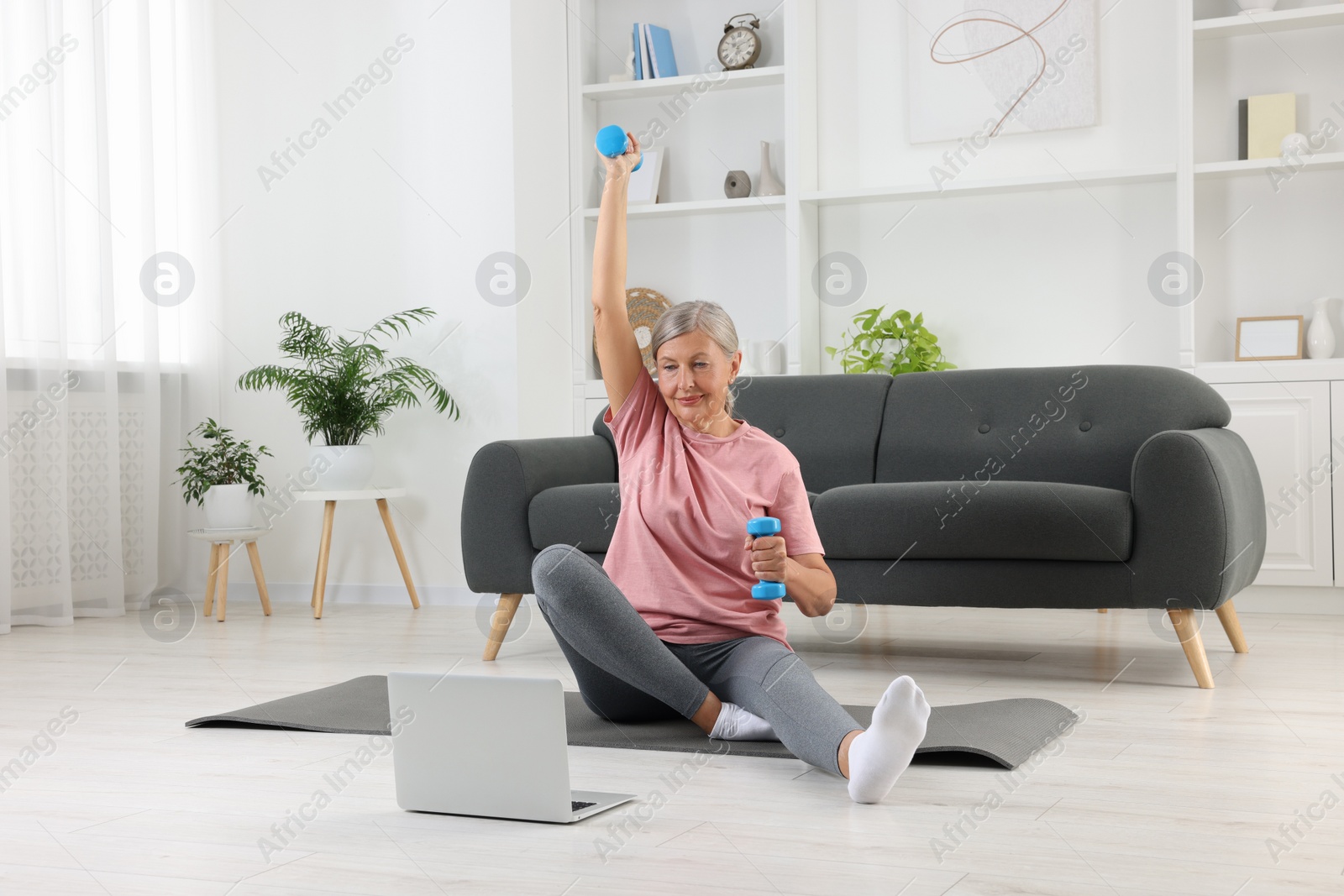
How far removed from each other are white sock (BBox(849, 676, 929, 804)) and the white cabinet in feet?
8.69

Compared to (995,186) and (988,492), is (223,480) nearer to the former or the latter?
(988,492)

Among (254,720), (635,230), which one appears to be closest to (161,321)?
(635,230)

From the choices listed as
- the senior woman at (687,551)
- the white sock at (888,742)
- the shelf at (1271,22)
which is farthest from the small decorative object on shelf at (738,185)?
the white sock at (888,742)

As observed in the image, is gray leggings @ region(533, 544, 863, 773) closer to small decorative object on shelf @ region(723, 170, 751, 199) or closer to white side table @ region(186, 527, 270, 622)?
white side table @ region(186, 527, 270, 622)

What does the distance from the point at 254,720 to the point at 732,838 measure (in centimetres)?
115

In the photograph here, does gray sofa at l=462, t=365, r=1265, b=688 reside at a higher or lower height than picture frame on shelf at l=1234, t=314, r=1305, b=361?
lower

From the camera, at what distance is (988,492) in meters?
2.77

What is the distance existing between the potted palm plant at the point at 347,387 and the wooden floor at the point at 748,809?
4.45 feet

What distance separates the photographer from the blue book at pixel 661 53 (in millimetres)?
4879

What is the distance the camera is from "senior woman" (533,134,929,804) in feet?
6.34

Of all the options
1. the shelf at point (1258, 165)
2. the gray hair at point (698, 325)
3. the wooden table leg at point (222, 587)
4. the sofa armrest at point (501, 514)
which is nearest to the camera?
the gray hair at point (698, 325)

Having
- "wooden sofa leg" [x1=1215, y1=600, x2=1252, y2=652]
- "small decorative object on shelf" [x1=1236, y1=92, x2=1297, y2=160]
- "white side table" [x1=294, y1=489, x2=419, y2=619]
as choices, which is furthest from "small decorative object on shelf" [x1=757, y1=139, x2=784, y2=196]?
"wooden sofa leg" [x1=1215, y1=600, x2=1252, y2=652]

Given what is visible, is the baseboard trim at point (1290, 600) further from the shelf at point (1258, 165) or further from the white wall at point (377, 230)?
the white wall at point (377, 230)

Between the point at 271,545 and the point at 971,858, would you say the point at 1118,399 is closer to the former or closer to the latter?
the point at 971,858
